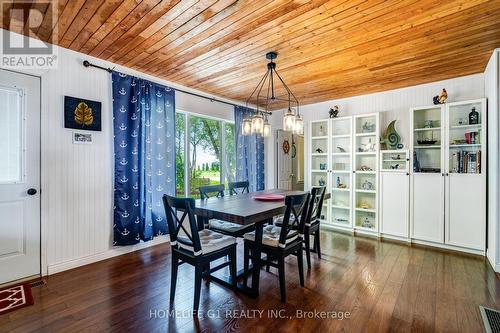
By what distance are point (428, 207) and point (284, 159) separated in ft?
9.79

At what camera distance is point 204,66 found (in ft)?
10.2

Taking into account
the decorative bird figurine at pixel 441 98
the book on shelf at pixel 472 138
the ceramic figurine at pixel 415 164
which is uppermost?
the decorative bird figurine at pixel 441 98

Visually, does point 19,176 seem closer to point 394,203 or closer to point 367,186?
point 367,186

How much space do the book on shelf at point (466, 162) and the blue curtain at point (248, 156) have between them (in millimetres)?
3160

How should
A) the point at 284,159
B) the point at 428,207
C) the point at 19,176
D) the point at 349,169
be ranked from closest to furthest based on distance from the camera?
the point at 19,176
the point at 428,207
the point at 349,169
the point at 284,159

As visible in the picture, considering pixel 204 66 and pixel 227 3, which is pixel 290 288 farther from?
pixel 204 66

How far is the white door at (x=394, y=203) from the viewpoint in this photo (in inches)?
148

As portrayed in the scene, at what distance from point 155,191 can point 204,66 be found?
1862mm

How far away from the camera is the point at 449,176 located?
134 inches

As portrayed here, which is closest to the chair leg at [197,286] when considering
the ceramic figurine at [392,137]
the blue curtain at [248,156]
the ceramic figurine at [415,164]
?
the blue curtain at [248,156]

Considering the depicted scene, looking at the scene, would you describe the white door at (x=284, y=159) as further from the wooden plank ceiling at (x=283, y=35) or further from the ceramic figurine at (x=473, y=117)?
the ceramic figurine at (x=473, y=117)

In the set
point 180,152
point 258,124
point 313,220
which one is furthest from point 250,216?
point 180,152

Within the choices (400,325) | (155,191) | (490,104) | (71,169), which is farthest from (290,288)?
(490,104)

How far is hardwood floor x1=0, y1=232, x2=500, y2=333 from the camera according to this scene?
183 cm
